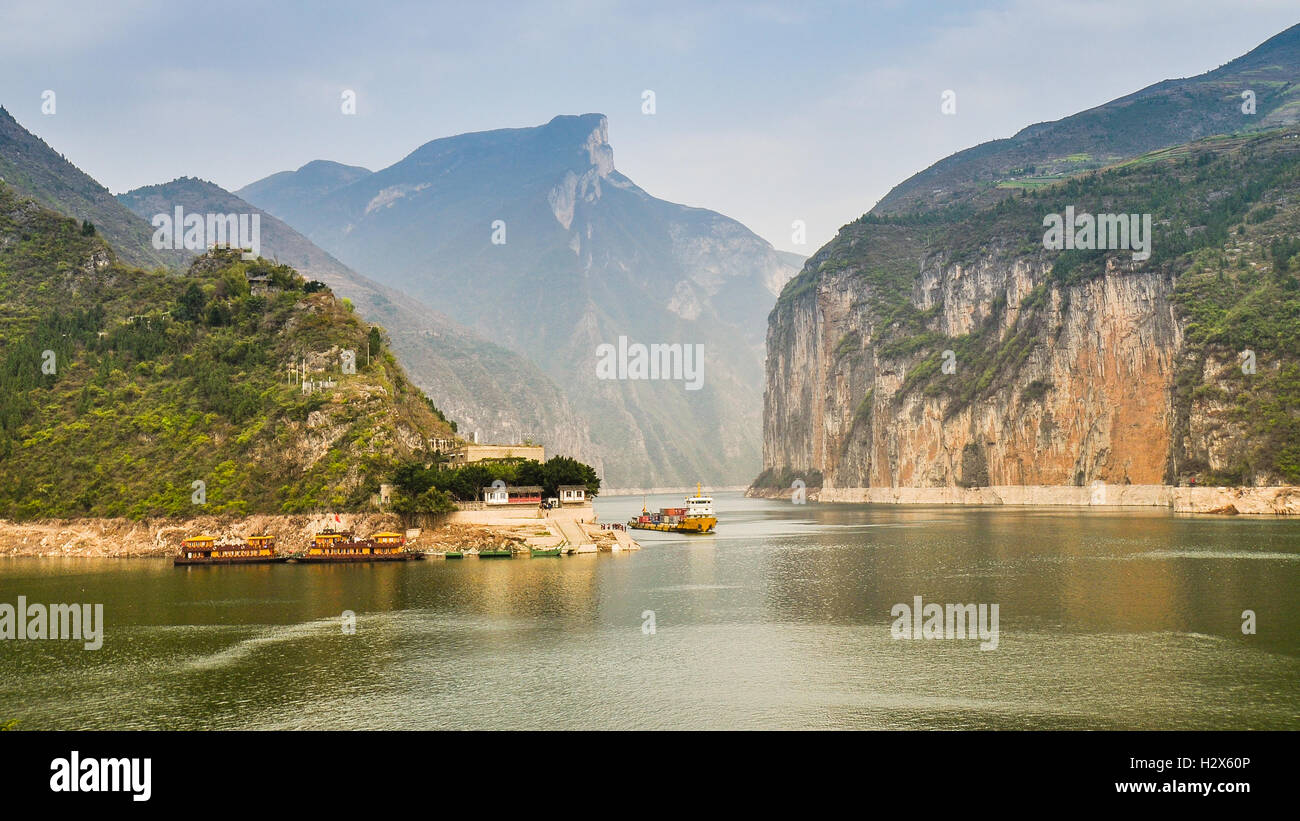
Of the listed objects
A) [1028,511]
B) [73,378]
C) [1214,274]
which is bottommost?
[1028,511]

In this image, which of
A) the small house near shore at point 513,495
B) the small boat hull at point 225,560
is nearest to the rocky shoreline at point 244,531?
the small house near shore at point 513,495

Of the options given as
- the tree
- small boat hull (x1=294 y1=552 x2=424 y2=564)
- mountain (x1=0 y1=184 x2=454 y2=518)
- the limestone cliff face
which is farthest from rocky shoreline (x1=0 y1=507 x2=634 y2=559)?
the limestone cliff face

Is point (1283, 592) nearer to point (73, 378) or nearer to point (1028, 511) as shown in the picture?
point (1028, 511)

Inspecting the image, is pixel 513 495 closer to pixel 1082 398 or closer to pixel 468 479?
pixel 468 479

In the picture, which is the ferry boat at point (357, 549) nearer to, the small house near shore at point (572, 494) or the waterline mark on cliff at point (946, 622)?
the small house near shore at point (572, 494)
